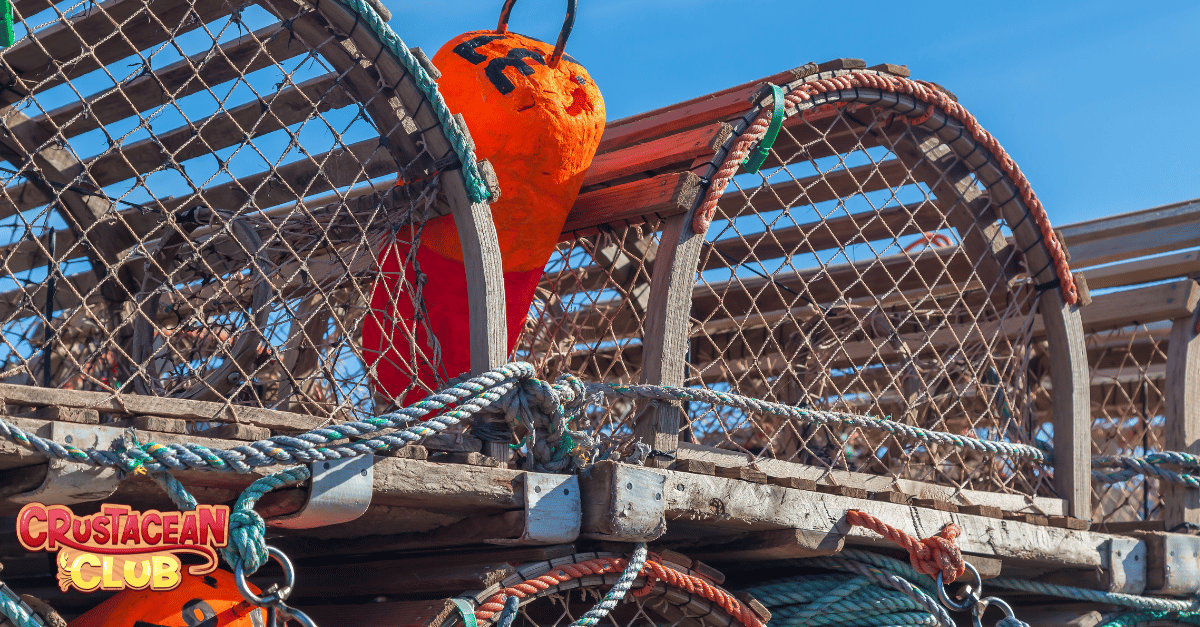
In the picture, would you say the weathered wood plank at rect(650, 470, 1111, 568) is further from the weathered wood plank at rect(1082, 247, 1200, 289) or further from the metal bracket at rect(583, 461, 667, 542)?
the weathered wood plank at rect(1082, 247, 1200, 289)

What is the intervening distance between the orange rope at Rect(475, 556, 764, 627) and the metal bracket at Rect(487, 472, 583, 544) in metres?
0.10

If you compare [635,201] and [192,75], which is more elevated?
[635,201]

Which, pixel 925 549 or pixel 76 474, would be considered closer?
pixel 76 474

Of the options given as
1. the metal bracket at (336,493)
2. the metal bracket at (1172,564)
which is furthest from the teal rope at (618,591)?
the metal bracket at (1172,564)

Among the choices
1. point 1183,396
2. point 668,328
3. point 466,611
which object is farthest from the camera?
point 1183,396

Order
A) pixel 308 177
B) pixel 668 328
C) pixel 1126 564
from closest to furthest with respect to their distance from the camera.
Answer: pixel 668 328 → pixel 308 177 → pixel 1126 564

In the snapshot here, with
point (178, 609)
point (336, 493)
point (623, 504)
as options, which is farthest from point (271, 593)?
point (623, 504)

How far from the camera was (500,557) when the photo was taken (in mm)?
3475

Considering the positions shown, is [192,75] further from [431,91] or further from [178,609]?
[178,609]

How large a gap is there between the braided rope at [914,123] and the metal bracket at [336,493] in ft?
4.85

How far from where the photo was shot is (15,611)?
2492mm

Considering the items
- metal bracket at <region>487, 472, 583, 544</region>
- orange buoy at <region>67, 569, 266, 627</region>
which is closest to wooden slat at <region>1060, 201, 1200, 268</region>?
metal bracket at <region>487, 472, 583, 544</region>

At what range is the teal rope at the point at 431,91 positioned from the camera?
328cm

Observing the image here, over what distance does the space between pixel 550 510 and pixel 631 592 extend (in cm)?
45
